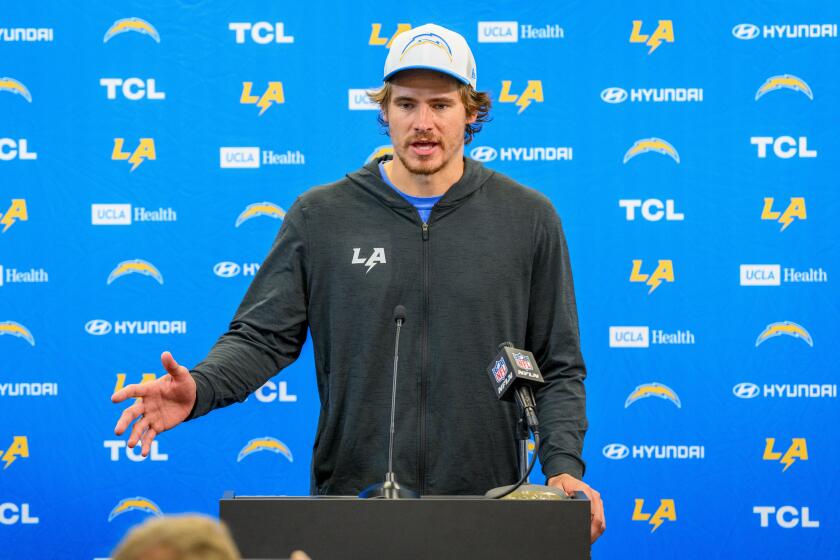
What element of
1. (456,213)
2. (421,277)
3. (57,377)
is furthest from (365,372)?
(57,377)

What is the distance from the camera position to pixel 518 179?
4.09m

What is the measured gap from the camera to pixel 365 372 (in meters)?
2.06

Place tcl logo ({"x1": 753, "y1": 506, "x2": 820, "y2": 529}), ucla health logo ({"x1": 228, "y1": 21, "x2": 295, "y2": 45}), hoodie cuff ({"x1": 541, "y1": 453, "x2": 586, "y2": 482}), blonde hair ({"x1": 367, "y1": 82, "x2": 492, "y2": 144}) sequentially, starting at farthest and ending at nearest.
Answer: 1. ucla health logo ({"x1": 228, "y1": 21, "x2": 295, "y2": 45})
2. tcl logo ({"x1": 753, "y1": 506, "x2": 820, "y2": 529})
3. blonde hair ({"x1": 367, "y1": 82, "x2": 492, "y2": 144})
4. hoodie cuff ({"x1": 541, "y1": 453, "x2": 586, "y2": 482})

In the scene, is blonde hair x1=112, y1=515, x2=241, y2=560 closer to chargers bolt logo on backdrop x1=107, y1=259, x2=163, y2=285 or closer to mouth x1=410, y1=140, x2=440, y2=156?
mouth x1=410, y1=140, x2=440, y2=156

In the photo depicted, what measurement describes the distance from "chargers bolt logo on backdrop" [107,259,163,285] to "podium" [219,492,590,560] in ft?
9.62

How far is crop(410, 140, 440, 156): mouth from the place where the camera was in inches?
82.9

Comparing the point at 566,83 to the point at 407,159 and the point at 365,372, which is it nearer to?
the point at 407,159

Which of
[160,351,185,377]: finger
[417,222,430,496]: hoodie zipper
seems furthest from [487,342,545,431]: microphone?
[160,351,185,377]: finger

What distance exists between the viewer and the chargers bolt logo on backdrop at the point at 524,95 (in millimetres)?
4098

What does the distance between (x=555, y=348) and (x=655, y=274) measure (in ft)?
6.90

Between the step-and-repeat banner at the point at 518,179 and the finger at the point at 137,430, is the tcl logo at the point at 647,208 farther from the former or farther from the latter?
the finger at the point at 137,430

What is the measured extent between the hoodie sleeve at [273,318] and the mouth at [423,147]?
0.30 m

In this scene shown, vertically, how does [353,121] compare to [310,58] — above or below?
below

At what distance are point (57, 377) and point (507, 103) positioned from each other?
7.43ft
